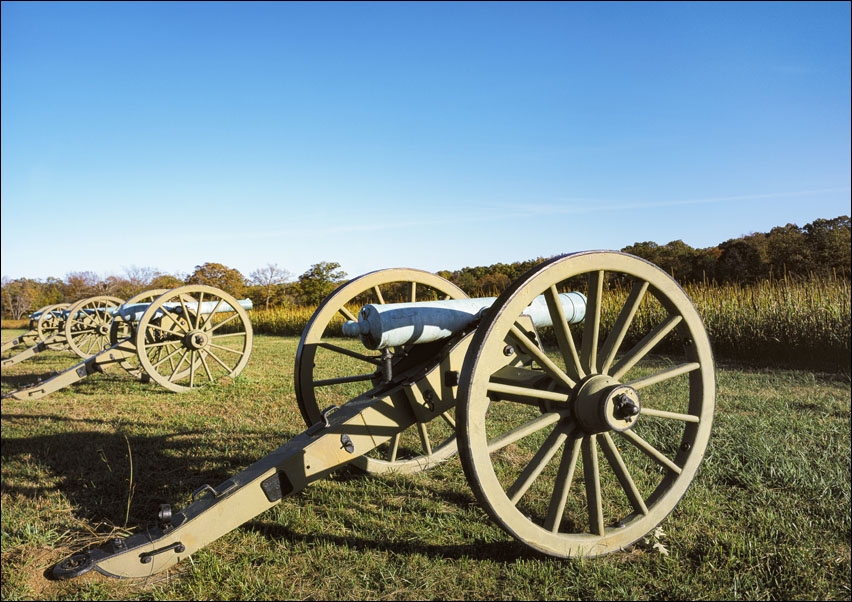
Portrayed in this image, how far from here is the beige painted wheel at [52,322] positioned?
1374 cm

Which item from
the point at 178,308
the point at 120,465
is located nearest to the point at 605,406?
the point at 120,465

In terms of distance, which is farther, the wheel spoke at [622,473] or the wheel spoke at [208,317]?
the wheel spoke at [208,317]

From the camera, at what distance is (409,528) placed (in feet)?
9.67

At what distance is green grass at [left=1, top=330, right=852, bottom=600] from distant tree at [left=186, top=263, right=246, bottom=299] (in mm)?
3208

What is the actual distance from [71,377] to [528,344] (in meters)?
7.51

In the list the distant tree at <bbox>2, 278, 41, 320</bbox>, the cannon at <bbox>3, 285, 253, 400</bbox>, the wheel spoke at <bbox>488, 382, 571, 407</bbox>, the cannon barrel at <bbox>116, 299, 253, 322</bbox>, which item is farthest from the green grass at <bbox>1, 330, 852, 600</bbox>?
the distant tree at <bbox>2, 278, 41, 320</bbox>

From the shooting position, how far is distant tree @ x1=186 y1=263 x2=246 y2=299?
26.2ft

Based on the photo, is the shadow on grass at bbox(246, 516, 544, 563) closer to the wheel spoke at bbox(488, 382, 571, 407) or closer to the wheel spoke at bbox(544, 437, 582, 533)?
the wheel spoke at bbox(544, 437, 582, 533)

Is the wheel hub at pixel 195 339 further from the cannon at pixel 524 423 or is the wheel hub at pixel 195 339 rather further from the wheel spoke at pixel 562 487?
the wheel spoke at pixel 562 487

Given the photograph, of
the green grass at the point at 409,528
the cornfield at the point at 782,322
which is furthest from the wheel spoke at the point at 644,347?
the cornfield at the point at 782,322

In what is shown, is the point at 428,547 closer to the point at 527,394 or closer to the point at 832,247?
the point at 527,394

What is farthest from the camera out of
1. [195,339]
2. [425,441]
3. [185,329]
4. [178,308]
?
[178,308]

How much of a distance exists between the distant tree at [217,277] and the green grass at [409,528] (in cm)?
321

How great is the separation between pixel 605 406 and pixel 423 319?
106 centimetres
